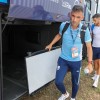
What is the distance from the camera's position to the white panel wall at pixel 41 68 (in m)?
3.11

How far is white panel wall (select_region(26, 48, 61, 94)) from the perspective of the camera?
3109mm

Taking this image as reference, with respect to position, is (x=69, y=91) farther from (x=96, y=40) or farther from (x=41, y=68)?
(x=96, y=40)

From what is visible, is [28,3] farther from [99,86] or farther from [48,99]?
[99,86]

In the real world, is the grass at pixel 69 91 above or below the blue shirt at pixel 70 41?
below

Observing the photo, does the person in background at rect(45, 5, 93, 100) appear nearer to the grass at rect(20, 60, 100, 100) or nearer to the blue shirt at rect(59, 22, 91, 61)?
the blue shirt at rect(59, 22, 91, 61)

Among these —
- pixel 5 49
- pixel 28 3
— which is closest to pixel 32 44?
pixel 5 49

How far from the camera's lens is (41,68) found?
3385mm

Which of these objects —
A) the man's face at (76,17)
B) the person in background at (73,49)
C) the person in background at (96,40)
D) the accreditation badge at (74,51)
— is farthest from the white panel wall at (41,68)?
the person in background at (96,40)

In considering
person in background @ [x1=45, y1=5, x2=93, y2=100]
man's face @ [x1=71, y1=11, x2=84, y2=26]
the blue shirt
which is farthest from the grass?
man's face @ [x1=71, y1=11, x2=84, y2=26]

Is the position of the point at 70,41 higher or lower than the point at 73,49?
higher

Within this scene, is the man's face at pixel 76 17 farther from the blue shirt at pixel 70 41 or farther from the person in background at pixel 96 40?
the person in background at pixel 96 40

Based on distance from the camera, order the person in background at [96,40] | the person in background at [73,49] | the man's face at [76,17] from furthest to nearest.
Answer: the person in background at [96,40] < the person in background at [73,49] < the man's face at [76,17]

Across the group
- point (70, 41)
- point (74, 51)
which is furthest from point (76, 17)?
point (74, 51)

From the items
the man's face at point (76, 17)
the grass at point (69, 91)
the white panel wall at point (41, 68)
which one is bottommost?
the grass at point (69, 91)
